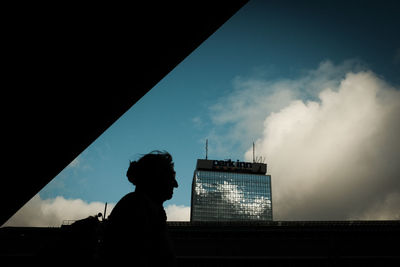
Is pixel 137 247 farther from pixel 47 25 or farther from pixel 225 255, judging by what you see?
pixel 225 255

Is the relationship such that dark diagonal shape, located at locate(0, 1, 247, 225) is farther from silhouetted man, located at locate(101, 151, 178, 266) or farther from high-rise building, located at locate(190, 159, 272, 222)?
high-rise building, located at locate(190, 159, 272, 222)

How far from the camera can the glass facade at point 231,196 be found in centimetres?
10300

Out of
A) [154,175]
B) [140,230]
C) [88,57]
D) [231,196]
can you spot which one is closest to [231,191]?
[231,196]

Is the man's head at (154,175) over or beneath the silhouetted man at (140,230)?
over

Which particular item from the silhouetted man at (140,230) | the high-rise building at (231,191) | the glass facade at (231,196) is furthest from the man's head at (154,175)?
the glass facade at (231,196)

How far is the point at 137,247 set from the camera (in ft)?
4.46

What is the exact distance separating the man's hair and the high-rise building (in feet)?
330

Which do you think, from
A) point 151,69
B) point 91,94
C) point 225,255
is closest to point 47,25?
point 91,94

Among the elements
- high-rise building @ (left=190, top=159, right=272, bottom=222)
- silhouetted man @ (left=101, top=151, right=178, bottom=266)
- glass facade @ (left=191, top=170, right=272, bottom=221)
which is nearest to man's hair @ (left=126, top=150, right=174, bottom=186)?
silhouetted man @ (left=101, top=151, right=178, bottom=266)

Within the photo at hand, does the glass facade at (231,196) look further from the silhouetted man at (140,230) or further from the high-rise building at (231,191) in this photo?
the silhouetted man at (140,230)

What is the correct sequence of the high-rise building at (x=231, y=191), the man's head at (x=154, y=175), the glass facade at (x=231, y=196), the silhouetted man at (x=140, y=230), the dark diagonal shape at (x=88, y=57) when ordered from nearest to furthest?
the silhouetted man at (x=140, y=230), the man's head at (x=154, y=175), the dark diagonal shape at (x=88, y=57), the high-rise building at (x=231, y=191), the glass facade at (x=231, y=196)

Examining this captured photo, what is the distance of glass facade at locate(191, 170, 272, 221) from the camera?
103 meters

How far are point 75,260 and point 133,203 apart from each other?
1699mm

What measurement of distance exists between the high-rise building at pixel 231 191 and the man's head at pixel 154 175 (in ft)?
330
